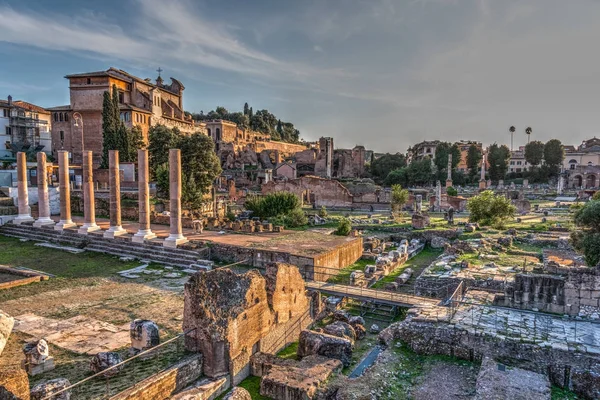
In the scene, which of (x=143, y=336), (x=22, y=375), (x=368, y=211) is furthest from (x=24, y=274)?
(x=368, y=211)

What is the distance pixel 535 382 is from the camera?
7043 mm

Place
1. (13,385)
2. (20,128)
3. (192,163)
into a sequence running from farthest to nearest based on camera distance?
(20,128) < (192,163) < (13,385)

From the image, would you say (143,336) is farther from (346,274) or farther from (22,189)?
(22,189)

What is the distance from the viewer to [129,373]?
7.75 metres

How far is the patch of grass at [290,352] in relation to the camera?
10.1m

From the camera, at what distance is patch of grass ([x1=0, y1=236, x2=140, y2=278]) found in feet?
52.5

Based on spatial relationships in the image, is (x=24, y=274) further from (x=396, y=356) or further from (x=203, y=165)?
(x=203, y=165)

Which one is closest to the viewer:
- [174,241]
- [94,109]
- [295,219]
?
[174,241]

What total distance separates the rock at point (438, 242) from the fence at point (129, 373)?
1892cm

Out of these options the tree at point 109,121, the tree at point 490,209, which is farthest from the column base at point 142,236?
the tree at point 490,209

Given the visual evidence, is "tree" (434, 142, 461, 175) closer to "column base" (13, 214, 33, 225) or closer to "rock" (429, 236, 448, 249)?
"rock" (429, 236, 448, 249)

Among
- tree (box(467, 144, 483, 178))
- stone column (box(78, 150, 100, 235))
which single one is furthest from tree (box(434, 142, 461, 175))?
stone column (box(78, 150, 100, 235))

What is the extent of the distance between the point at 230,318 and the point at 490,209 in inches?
963

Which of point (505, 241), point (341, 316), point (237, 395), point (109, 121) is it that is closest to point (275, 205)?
point (505, 241)
